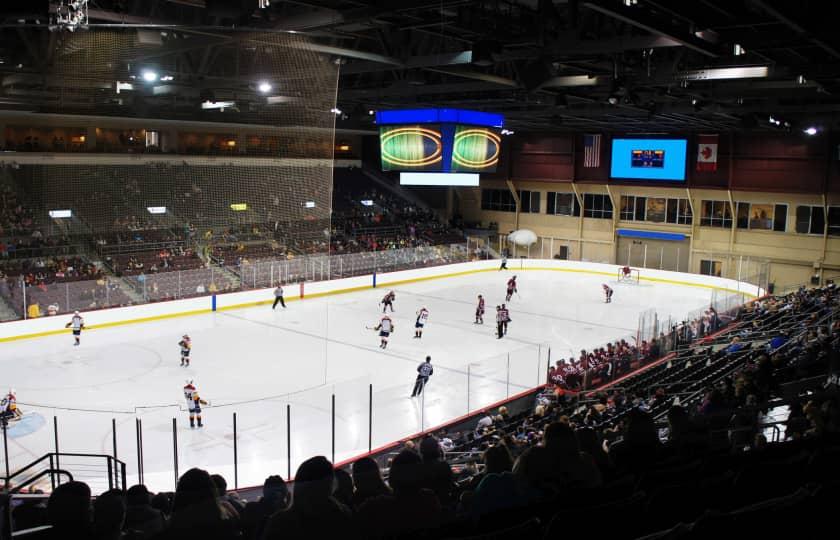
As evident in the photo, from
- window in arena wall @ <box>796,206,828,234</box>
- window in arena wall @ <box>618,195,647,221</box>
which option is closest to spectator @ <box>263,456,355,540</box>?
window in arena wall @ <box>796,206,828,234</box>

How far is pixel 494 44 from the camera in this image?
11953mm

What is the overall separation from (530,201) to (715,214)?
1026 centimetres

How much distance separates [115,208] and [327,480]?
7.52m

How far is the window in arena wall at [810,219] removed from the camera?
107 feet

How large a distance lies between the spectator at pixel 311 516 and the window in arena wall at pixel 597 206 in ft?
124

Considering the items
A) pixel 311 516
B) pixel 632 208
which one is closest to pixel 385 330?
pixel 311 516

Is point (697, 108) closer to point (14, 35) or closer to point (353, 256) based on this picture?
point (353, 256)

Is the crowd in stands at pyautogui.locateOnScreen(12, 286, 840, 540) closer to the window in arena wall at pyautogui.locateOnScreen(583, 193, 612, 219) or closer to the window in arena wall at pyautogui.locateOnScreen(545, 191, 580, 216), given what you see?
the window in arena wall at pyautogui.locateOnScreen(583, 193, 612, 219)

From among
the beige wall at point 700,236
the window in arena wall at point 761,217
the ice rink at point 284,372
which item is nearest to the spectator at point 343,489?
the ice rink at point 284,372

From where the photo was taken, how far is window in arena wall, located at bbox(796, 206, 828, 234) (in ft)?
107

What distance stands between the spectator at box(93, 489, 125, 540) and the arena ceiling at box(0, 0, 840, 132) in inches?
114

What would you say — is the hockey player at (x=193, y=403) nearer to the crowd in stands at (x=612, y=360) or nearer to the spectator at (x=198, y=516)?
the crowd in stands at (x=612, y=360)

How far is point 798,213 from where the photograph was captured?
33156 millimetres

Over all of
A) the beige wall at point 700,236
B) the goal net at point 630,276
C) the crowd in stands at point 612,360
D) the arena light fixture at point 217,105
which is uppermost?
the arena light fixture at point 217,105
